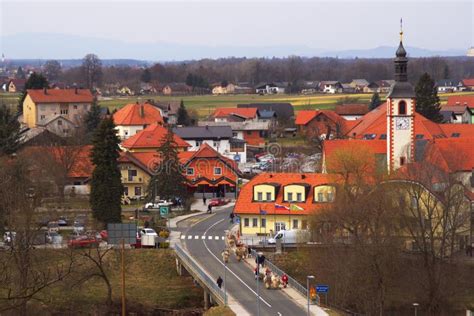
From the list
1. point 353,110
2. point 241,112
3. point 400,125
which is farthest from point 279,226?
point 241,112

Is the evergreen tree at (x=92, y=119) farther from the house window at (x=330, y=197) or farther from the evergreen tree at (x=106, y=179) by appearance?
the house window at (x=330, y=197)

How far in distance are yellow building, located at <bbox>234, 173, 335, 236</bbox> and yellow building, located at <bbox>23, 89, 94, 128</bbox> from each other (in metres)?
50.4

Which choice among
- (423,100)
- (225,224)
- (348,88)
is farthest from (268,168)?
(348,88)

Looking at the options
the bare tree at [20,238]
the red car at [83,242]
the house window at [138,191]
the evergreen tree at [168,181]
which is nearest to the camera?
the bare tree at [20,238]

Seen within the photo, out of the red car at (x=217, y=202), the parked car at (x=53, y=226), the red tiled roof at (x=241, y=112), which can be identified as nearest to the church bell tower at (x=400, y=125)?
the red car at (x=217, y=202)

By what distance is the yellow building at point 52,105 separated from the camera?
105562 mm

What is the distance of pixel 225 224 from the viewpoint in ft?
190

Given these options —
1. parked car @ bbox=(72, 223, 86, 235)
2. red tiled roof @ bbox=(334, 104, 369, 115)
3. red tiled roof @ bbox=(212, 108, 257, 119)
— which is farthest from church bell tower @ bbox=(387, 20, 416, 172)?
red tiled roof @ bbox=(212, 108, 257, 119)

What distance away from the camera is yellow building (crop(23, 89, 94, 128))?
105562mm

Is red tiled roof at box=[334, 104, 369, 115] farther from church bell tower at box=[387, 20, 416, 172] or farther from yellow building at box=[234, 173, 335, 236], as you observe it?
yellow building at box=[234, 173, 335, 236]

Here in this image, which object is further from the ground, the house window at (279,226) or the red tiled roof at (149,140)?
the red tiled roof at (149,140)

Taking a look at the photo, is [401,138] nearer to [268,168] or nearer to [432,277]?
[432,277]

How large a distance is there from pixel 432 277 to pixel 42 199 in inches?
1057

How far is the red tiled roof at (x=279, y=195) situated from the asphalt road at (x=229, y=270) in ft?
6.57
